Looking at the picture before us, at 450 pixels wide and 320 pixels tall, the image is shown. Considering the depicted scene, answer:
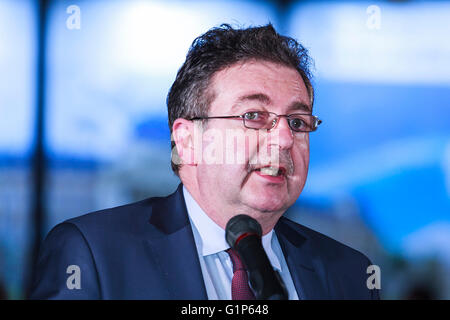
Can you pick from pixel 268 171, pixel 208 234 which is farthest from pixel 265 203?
pixel 208 234

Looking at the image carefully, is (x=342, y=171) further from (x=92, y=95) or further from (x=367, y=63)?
(x=92, y=95)

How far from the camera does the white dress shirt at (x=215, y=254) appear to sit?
1.38 m

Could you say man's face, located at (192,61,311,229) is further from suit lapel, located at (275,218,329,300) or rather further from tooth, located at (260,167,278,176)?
suit lapel, located at (275,218,329,300)

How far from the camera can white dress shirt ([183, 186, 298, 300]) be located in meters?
1.38

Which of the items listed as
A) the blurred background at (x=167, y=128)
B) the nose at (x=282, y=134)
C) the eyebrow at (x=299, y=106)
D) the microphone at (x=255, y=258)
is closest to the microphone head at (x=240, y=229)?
the microphone at (x=255, y=258)

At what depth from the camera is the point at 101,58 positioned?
1954mm

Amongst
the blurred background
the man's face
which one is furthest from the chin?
the blurred background

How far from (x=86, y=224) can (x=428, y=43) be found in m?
1.78

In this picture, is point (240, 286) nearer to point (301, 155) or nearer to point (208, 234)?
point (208, 234)

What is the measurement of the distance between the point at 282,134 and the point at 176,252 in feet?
1.54

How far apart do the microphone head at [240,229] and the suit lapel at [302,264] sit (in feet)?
1.53

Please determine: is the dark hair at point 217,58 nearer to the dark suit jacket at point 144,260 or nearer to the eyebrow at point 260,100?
the eyebrow at point 260,100

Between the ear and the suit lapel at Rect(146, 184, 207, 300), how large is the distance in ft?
0.57
